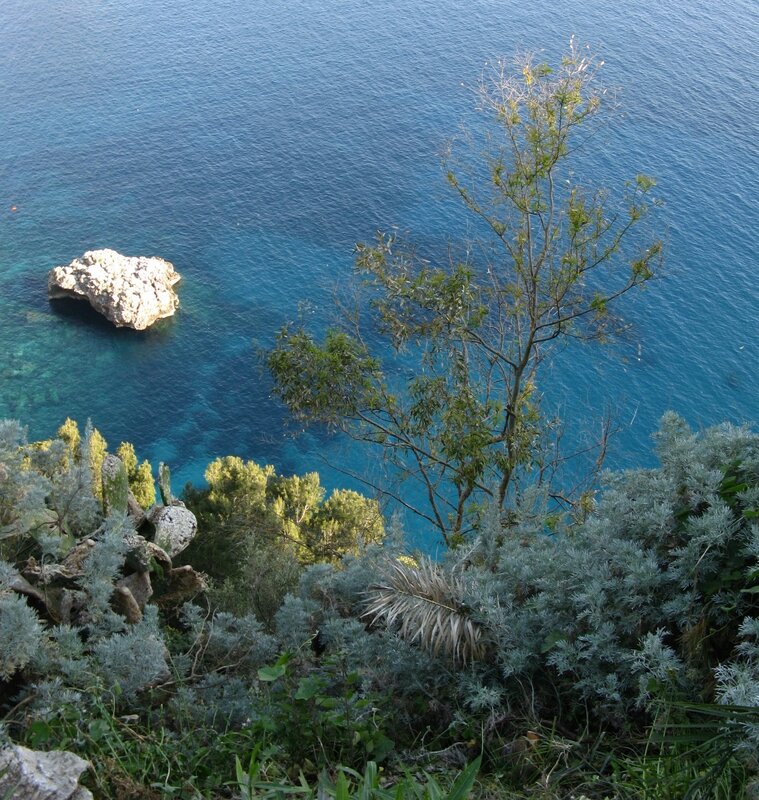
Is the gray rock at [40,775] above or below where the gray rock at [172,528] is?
above

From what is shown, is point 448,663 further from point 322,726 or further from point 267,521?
point 267,521

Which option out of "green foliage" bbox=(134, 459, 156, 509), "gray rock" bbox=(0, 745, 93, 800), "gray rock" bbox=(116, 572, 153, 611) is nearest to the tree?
"gray rock" bbox=(116, 572, 153, 611)

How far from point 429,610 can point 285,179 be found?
5182 cm

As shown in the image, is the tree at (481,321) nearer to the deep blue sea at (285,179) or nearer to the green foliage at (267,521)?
the green foliage at (267,521)

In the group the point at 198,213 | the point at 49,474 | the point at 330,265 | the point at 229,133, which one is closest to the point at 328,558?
the point at 49,474

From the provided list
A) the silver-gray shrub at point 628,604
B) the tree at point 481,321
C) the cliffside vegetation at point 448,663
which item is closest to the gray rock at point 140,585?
the cliffside vegetation at point 448,663

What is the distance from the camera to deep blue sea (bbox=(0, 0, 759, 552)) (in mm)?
40031

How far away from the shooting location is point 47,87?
218 feet

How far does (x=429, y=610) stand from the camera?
19.5 ft

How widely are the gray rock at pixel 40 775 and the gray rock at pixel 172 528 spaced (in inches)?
263

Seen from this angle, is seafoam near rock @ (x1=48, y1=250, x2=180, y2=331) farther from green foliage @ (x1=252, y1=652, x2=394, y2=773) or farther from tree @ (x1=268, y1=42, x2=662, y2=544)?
green foliage @ (x1=252, y1=652, x2=394, y2=773)

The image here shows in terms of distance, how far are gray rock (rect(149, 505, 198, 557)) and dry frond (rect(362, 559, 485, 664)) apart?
199 inches

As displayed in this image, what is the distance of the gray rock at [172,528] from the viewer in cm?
1105

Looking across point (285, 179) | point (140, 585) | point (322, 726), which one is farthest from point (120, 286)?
point (322, 726)
